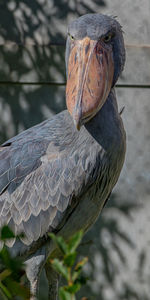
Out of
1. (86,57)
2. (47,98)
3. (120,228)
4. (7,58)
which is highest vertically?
(86,57)

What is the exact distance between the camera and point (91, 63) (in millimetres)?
2305

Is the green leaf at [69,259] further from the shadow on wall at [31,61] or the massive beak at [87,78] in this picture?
the shadow on wall at [31,61]

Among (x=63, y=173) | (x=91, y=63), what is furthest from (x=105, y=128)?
(x=91, y=63)

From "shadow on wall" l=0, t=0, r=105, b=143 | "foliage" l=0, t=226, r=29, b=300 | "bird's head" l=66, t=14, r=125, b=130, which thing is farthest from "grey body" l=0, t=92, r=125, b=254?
"foliage" l=0, t=226, r=29, b=300

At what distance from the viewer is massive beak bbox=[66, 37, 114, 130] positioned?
2.15m

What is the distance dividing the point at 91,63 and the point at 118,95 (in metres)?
2.13

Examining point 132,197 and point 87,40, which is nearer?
point 87,40

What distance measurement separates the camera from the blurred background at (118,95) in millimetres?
4332

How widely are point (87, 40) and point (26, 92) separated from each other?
6.69 ft

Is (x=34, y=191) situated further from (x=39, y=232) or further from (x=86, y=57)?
(x=86, y=57)

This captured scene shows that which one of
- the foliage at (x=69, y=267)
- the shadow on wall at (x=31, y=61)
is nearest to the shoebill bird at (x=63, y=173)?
the shadow on wall at (x=31, y=61)

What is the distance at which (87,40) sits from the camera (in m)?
2.36

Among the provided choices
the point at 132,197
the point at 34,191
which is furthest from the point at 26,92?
the point at 34,191

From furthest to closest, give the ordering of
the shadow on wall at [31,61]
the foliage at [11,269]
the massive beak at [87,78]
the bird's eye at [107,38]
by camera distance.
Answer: the shadow on wall at [31,61] < the bird's eye at [107,38] < the massive beak at [87,78] < the foliage at [11,269]
